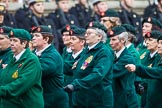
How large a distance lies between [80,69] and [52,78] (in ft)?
1.32

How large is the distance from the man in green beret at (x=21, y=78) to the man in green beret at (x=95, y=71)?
2.79ft

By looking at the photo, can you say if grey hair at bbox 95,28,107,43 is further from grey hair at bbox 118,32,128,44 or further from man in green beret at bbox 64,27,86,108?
grey hair at bbox 118,32,128,44

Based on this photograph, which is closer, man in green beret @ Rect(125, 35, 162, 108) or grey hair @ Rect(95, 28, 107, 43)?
man in green beret @ Rect(125, 35, 162, 108)

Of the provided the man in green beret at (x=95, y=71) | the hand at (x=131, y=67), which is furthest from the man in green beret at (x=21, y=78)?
the hand at (x=131, y=67)

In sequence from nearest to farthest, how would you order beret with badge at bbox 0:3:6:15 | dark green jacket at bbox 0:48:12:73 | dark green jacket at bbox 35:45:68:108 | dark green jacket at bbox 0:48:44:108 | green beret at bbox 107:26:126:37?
dark green jacket at bbox 0:48:44:108, dark green jacket at bbox 35:45:68:108, dark green jacket at bbox 0:48:12:73, green beret at bbox 107:26:126:37, beret with badge at bbox 0:3:6:15

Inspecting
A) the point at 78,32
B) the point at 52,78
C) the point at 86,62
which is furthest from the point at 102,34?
the point at 52,78

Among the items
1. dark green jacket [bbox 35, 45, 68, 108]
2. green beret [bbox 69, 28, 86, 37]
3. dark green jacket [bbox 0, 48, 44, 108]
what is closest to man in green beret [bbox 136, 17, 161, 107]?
green beret [bbox 69, 28, 86, 37]

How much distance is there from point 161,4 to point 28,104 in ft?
29.4

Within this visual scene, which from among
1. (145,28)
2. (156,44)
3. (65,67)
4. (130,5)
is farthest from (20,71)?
(130,5)

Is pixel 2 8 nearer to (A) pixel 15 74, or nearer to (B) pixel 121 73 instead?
(B) pixel 121 73

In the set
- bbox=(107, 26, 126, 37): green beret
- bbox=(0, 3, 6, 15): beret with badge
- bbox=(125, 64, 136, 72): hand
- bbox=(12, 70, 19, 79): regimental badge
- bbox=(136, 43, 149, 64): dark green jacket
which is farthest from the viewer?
bbox=(0, 3, 6, 15): beret with badge

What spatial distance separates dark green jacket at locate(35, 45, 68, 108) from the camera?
32.9 feet

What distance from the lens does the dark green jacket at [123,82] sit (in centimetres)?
1080

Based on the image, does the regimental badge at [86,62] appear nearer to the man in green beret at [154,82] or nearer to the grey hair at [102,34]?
the grey hair at [102,34]
